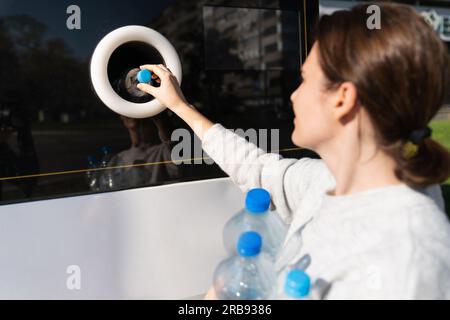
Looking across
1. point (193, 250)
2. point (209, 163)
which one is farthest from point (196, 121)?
point (193, 250)

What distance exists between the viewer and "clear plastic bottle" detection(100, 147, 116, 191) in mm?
1478

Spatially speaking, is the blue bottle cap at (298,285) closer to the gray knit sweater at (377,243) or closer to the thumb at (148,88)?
the gray knit sweater at (377,243)

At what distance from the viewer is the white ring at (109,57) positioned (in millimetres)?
1423

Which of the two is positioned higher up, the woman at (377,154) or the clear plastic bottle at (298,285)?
the woman at (377,154)

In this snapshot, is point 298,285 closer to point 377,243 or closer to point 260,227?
point 377,243

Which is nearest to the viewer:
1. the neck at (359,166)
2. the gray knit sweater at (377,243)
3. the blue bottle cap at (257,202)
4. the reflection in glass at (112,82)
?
the gray knit sweater at (377,243)

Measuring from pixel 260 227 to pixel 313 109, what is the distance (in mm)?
595

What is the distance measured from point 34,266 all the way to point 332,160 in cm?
103

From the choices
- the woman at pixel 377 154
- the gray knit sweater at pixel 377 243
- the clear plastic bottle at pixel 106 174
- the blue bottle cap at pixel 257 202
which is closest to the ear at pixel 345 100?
the woman at pixel 377 154

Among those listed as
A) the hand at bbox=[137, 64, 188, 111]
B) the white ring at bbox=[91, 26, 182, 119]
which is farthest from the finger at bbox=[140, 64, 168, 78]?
the white ring at bbox=[91, 26, 182, 119]

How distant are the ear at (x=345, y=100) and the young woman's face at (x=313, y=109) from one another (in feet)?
0.08

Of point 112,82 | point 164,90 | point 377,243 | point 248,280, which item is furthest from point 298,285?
point 112,82

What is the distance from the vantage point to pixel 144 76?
55.0 inches

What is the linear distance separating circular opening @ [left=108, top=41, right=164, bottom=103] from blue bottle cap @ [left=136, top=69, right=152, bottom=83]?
0.08 m
